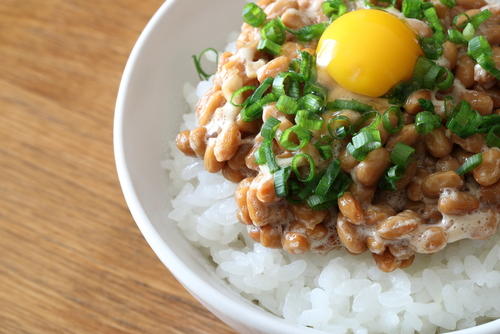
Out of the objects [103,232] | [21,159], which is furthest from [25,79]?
[103,232]

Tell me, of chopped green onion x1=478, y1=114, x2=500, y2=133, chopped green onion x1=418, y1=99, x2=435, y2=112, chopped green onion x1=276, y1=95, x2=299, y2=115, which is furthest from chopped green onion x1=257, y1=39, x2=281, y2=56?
chopped green onion x1=478, y1=114, x2=500, y2=133

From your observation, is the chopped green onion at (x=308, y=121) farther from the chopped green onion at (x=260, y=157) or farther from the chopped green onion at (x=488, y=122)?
the chopped green onion at (x=488, y=122)

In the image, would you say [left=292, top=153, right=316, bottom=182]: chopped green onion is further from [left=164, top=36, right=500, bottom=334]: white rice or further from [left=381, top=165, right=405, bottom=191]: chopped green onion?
[left=164, top=36, right=500, bottom=334]: white rice

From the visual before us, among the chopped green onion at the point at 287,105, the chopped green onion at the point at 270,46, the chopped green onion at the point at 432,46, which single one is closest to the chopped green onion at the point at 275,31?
the chopped green onion at the point at 270,46

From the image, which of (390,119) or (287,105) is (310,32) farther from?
(390,119)

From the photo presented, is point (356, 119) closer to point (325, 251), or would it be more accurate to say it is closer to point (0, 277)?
point (325, 251)

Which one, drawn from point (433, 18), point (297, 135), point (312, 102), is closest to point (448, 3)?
point (433, 18)
